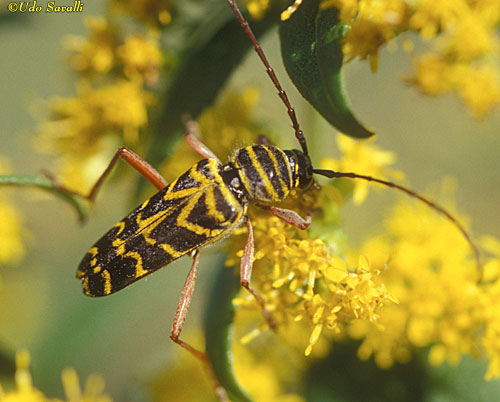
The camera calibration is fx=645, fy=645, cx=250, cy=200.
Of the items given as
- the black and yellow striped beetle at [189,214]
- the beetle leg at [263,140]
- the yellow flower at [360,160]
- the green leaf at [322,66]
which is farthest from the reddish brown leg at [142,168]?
the green leaf at [322,66]

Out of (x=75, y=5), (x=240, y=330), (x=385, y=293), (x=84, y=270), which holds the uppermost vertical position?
(x=75, y=5)

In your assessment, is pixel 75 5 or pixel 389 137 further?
pixel 389 137

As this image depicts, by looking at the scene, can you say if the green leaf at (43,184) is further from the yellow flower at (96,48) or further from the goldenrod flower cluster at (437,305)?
the goldenrod flower cluster at (437,305)

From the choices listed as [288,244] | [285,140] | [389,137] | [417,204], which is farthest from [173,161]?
[389,137]

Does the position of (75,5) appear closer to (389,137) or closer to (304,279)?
(304,279)

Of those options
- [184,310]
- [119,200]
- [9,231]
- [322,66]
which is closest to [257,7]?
[322,66]

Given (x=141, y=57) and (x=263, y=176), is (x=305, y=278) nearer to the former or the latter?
(x=263, y=176)

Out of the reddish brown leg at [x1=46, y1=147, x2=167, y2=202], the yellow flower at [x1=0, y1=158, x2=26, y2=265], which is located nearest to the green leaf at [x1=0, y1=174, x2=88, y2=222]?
the reddish brown leg at [x1=46, y1=147, x2=167, y2=202]
